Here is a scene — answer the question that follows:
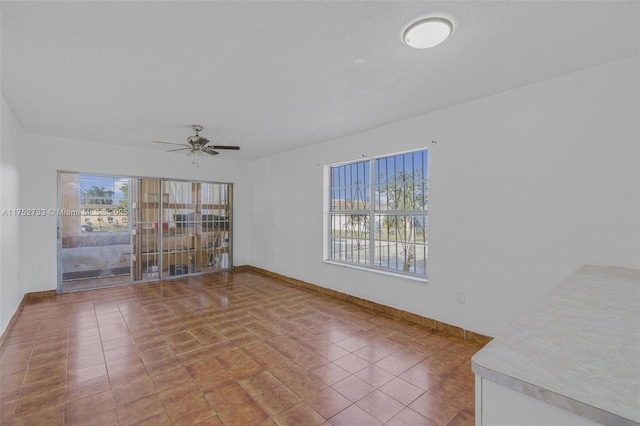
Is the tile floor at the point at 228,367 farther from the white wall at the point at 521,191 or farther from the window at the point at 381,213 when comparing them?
the window at the point at 381,213

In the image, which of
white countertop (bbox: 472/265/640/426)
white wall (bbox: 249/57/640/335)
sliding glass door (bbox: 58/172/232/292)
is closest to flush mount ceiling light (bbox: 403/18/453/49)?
white wall (bbox: 249/57/640/335)

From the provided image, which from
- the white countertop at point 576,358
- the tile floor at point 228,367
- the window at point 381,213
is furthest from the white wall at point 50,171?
the white countertop at point 576,358

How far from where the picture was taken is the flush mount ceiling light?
72.5 inches

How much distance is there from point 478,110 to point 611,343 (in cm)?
272

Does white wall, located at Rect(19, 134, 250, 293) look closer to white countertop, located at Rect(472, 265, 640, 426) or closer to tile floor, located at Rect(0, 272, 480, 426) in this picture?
tile floor, located at Rect(0, 272, 480, 426)

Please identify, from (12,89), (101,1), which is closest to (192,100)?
(101,1)

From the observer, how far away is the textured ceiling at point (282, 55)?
177cm

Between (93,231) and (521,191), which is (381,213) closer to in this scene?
(521,191)

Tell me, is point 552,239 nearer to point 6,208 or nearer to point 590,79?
point 590,79

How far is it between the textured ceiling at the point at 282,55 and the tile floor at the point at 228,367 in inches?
102

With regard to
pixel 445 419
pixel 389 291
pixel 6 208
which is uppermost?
pixel 6 208

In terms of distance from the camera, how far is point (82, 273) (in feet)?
18.8

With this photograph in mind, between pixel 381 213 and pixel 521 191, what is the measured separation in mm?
1792

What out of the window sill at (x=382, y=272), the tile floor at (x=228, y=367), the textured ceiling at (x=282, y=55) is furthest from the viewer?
the window sill at (x=382, y=272)
